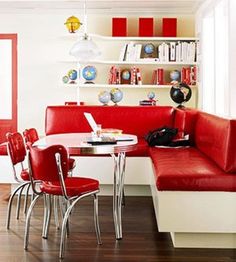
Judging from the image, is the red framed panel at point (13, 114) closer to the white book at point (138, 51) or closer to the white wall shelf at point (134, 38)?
the white wall shelf at point (134, 38)

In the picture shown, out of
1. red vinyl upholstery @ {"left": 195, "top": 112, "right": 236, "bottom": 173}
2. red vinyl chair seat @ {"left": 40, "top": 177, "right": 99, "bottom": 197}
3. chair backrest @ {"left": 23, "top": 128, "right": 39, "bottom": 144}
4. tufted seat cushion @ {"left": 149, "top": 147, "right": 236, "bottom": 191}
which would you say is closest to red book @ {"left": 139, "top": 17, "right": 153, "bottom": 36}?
red vinyl upholstery @ {"left": 195, "top": 112, "right": 236, "bottom": 173}

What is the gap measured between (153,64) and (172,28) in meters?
0.60

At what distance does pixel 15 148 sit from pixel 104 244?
1148 mm

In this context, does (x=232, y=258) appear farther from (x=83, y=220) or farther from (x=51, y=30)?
(x=51, y=30)

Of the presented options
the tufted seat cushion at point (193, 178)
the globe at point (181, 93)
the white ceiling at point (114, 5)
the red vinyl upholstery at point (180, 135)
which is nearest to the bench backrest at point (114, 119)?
the red vinyl upholstery at point (180, 135)

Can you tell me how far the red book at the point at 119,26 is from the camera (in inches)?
282

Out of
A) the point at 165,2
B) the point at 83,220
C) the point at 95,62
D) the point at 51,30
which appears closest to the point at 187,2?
the point at 165,2

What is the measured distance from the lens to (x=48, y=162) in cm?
322

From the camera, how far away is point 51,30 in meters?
7.38

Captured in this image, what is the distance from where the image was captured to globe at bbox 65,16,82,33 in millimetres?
6816

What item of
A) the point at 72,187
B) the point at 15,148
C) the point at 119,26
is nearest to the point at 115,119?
the point at 119,26

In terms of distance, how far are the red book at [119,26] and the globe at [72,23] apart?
59cm

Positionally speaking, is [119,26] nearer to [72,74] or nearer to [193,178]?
[72,74]

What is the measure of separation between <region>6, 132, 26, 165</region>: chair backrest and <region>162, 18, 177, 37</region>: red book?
362cm
